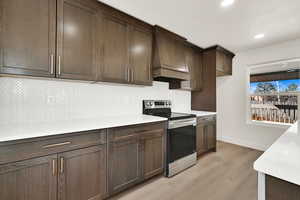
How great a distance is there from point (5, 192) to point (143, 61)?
2086mm

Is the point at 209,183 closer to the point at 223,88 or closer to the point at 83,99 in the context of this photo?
the point at 83,99

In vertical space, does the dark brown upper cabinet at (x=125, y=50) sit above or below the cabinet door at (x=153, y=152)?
above

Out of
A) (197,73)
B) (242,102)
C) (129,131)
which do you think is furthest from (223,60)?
(129,131)

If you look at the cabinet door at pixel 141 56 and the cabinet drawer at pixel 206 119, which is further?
the cabinet drawer at pixel 206 119

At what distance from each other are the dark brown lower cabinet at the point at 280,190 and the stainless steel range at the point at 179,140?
153 centimetres

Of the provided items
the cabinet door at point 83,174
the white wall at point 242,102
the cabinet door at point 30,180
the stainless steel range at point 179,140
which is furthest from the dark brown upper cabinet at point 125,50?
the white wall at point 242,102

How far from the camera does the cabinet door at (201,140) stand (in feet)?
9.30

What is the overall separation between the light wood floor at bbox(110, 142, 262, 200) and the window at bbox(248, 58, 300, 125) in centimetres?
143

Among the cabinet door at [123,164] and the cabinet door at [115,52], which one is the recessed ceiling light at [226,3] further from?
the cabinet door at [123,164]

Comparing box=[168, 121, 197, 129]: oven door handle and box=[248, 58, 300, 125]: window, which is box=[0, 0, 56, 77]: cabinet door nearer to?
box=[168, 121, 197, 129]: oven door handle

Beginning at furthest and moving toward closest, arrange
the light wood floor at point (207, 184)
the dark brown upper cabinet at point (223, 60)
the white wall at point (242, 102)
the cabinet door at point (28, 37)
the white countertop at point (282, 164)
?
the dark brown upper cabinet at point (223, 60) < the white wall at point (242, 102) < the light wood floor at point (207, 184) < the cabinet door at point (28, 37) < the white countertop at point (282, 164)

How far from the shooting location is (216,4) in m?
1.82

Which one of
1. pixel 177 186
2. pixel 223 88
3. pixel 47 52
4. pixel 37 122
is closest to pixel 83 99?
pixel 37 122

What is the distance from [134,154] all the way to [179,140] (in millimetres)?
857
